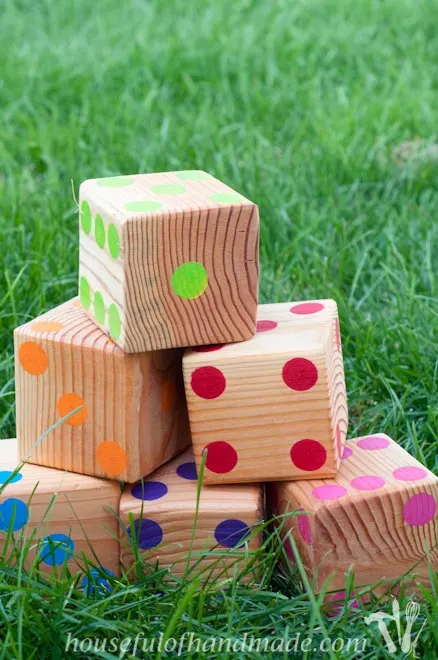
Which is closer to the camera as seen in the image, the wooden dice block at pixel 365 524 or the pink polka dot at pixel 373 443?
→ the wooden dice block at pixel 365 524

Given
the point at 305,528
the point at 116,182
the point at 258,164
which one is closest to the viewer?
the point at 305,528

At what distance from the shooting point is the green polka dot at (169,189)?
1.79 meters

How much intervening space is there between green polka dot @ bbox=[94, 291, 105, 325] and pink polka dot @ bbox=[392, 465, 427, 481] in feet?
1.86

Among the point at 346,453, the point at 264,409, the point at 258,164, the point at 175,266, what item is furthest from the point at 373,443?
the point at 258,164

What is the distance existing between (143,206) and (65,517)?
54 cm

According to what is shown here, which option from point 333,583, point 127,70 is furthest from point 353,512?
point 127,70

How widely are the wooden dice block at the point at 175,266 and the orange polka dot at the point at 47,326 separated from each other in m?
0.07

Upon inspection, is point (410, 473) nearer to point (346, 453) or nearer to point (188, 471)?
point (346, 453)

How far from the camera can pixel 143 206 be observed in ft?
5.60

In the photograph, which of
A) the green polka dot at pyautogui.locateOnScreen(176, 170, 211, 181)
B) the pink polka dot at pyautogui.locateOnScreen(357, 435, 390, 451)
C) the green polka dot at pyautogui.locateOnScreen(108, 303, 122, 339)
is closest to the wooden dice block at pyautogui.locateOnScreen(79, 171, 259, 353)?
the green polka dot at pyautogui.locateOnScreen(108, 303, 122, 339)

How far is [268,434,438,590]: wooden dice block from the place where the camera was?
5.45 ft

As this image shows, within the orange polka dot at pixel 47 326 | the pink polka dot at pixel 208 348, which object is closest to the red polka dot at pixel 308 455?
the pink polka dot at pixel 208 348

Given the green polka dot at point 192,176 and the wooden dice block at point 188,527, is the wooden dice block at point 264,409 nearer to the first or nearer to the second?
the wooden dice block at point 188,527

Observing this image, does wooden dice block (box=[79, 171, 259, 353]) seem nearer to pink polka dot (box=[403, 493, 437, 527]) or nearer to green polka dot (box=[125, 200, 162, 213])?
green polka dot (box=[125, 200, 162, 213])
